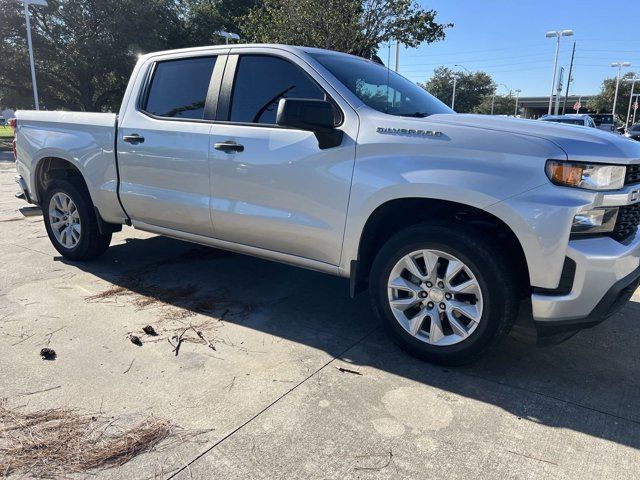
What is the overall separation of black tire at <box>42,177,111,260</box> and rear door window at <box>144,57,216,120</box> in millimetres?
1231

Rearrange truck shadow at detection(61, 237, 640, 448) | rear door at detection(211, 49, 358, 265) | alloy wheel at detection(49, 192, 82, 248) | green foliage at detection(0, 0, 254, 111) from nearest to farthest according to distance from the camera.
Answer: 1. truck shadow at detection(61, 237, 640, 448)
2. rear door at detection(211, 49, 358, 265)
3. alloy wheel at detection(49, 192, 82, 248)
4. green foliage at detection(0, 0, 254, 111)

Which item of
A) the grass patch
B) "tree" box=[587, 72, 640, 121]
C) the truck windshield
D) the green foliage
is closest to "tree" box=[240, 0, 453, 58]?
the truck windshield

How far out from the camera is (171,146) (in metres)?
4.17

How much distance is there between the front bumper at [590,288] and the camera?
2.70 metres

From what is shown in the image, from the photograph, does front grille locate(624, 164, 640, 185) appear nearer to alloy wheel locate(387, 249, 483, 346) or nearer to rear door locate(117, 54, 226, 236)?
alloy wheel locate(387, 249, 483, 346)

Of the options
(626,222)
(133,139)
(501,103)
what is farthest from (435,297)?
(501,103)

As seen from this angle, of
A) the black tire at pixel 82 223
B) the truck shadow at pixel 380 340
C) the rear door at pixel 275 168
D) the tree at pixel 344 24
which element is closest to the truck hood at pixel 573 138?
the rear door at pixel 275 168

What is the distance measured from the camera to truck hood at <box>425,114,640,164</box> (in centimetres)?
272

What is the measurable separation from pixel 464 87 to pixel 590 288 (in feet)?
307

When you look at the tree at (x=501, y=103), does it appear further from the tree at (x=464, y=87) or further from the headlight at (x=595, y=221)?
the headlight at (x=595, y=221)

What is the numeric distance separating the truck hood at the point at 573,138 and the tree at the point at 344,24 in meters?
8.44

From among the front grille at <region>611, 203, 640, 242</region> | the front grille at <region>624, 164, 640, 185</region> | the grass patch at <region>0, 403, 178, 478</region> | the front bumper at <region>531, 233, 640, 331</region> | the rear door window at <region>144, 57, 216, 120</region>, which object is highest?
the rear door window at <region>144, 57, 216, 120</region>

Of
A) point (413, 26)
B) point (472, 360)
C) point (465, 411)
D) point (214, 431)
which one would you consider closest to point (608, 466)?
point (465, 411)

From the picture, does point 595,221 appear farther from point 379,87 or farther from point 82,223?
point 82,223
